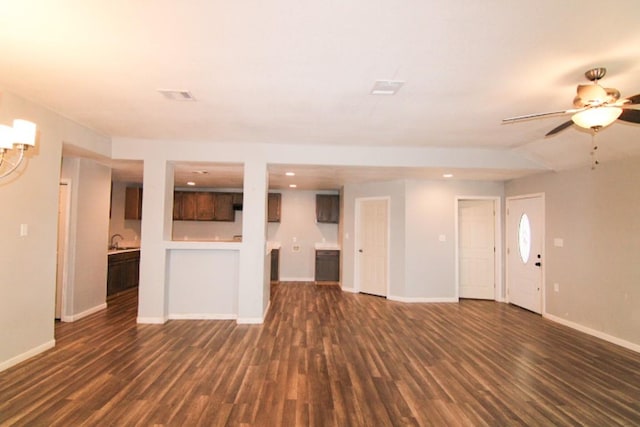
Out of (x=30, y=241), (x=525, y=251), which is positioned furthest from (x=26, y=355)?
(x=525, y=251)

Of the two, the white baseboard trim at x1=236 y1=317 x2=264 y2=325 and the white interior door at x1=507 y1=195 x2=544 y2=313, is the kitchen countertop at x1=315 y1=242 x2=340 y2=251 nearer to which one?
the white baseboard trim at x1=236 y1=317 x2=264 y2=325

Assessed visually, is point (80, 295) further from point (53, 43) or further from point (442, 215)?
point (442, 215)

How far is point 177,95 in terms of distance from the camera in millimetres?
2992

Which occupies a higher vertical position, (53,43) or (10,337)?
(53,43)

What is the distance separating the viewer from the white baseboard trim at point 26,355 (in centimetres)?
298

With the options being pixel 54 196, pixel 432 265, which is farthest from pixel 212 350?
pixel 432 265

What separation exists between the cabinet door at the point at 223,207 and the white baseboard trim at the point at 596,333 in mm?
6817

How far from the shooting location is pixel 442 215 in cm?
615

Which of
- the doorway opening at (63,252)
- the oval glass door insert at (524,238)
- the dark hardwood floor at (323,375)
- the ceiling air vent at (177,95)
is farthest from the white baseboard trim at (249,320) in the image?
the oval glass door insert at (524,238)

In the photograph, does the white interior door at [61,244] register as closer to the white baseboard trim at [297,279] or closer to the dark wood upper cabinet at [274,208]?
the dark wood upper cabinet at [274,208]

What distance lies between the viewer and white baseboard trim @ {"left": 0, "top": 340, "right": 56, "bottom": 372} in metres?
2.98

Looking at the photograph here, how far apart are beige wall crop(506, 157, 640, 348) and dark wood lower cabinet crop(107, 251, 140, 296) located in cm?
764

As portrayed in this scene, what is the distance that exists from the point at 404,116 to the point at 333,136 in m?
1.07

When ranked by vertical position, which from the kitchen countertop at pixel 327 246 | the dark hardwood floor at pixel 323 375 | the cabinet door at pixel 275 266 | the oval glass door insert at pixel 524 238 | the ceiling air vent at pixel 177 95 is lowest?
the dark hardwood floor at pixel 323 375
